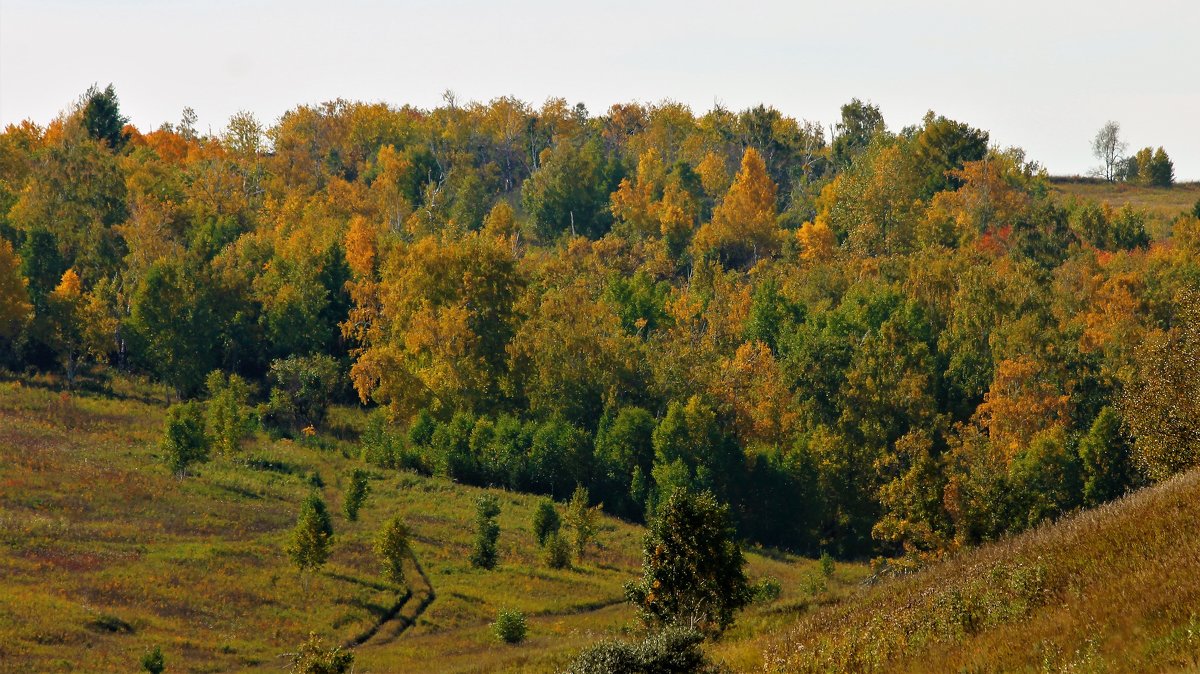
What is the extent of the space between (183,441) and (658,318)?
183 feet

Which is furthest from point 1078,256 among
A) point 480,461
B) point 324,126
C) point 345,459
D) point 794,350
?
point 324,126

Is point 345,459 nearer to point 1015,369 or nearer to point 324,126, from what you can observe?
point 1015,369

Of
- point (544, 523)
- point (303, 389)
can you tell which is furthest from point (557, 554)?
point (303, 389)

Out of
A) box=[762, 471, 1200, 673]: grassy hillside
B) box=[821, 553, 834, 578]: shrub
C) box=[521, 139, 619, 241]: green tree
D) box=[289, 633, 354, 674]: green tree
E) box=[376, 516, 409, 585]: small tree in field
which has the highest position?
box=[521, 139, 619, 241]: green tree

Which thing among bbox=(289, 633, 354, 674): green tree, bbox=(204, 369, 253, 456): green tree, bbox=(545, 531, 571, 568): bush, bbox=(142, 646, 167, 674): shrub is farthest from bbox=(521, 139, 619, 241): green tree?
bbox=(289, 633, 354, 674): green tree

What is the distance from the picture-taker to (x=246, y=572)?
7750 cm

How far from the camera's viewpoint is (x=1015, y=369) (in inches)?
4417

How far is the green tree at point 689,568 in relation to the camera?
46906 millimetres

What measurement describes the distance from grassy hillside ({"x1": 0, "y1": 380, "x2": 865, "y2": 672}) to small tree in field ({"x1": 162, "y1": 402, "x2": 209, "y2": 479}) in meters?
1.34

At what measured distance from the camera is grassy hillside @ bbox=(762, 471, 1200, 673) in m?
27.4

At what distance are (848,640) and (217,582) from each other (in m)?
49.0

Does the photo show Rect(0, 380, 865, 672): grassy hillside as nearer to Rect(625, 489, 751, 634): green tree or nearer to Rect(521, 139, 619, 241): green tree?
Rect(625, 489, 751, 634): green tree

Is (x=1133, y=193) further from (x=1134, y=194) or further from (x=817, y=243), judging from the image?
(x=817, y=243)

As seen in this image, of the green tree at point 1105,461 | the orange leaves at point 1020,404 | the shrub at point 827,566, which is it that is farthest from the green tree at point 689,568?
the orange leaves at point 1020,404
